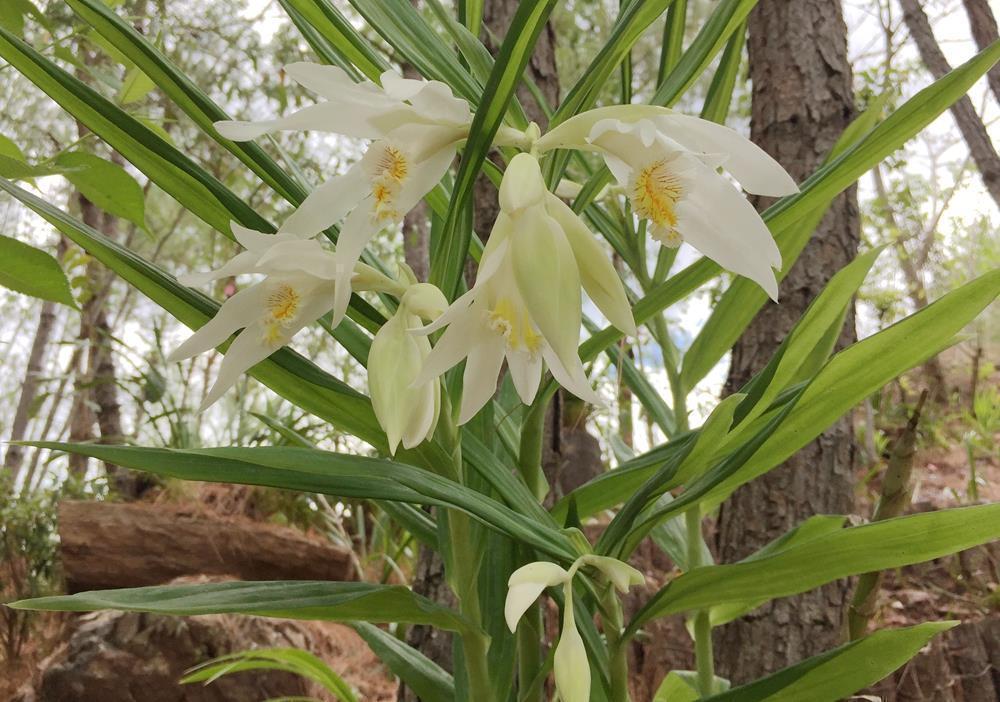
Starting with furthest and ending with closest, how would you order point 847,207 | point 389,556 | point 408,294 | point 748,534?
point 389,556, point 847,207, point 748,534, point 408,294

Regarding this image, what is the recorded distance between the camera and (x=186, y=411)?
2.77 m

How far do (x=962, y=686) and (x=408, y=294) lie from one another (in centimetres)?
129

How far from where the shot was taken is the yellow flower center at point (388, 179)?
1.51ft

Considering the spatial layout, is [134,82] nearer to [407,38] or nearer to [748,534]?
[407,38]

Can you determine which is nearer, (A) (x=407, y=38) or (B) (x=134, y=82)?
(A) (x=407, y=38)

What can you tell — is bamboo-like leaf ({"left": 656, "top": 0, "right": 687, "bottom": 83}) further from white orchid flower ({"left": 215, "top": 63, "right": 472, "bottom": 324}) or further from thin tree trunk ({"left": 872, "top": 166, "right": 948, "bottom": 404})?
thin tree trunk ({"left": 872, "top": 166, "right": 948, "bottom": 404})

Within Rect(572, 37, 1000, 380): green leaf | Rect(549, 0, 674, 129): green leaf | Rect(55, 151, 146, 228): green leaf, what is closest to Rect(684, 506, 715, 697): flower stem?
Rect(572, 37, 1000, 380): green leaf

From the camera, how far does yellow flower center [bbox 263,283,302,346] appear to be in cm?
51

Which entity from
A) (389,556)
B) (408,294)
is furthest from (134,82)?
(389,556)

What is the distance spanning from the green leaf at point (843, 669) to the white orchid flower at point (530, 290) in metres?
0.25

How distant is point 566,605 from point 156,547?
209 cm

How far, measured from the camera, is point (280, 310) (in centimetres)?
51

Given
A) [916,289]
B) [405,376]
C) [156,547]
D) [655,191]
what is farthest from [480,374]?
[916,289]

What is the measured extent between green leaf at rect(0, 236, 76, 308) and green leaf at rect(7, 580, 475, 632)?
232 millimetres
